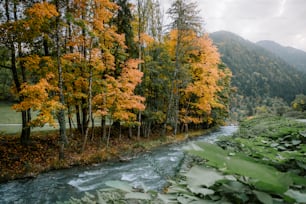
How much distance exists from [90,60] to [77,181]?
6.04 meters

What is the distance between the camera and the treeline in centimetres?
1019

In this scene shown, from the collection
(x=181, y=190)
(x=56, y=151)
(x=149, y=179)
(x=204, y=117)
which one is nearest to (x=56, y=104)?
(x=56, y=151)

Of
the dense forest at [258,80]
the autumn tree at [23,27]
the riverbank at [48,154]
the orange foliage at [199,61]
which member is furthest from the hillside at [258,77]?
the autumn tree at [23,27]

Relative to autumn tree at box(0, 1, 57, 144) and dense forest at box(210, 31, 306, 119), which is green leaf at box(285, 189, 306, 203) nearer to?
autumn tree at box(0, 1, 57, 144)

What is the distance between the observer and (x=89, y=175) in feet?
33.3

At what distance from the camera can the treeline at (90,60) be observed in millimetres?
10188

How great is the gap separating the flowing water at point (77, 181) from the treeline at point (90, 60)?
235cm

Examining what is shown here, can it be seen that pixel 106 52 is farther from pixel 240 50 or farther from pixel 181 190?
pixel 240 50

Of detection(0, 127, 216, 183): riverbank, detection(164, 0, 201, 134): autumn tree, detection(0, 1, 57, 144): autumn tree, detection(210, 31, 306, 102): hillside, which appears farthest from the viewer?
detection(210, 31, 306, 102): hillside

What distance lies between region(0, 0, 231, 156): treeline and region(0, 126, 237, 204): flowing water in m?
2.35

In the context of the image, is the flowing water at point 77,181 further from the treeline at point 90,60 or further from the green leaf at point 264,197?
Result: the green leaf at point 264,197

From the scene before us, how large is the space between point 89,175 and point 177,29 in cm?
1485

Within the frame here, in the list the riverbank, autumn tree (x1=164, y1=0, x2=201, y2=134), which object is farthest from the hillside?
the riverbank

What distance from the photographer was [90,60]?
1191 centimetres
